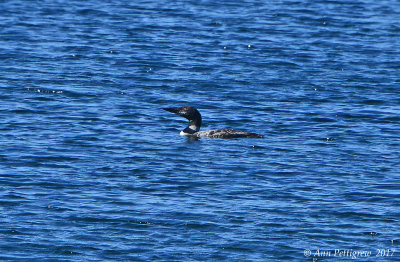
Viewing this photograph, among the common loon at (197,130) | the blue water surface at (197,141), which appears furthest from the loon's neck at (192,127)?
the blue water surface at (197,141)

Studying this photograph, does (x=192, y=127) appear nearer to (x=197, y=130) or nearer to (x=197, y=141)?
(x=197, y=130)

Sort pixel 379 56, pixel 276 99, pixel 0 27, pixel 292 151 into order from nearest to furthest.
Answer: pixel 292 151 → pixel 276 99 → pixel 379 56 → pixel 0 27

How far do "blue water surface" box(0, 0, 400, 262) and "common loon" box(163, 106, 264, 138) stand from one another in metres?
0.28

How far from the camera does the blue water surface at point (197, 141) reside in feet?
60.3

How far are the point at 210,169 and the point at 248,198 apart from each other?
8.56 ft

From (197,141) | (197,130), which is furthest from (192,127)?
(197,141)

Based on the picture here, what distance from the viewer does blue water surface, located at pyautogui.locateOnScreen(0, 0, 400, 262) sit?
60.3 feet

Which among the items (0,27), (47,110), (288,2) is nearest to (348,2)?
(288,2)

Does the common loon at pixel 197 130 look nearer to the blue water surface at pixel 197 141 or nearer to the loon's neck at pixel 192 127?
the loon's neck at pixel 192 127

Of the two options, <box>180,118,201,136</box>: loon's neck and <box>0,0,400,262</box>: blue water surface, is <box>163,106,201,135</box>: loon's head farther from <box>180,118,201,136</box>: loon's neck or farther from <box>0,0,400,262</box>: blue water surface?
<box>0,0,400,262</box>: blue water surface

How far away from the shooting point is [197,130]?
27.5 metres

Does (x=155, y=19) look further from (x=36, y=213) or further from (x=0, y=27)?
(x=36, y=213)

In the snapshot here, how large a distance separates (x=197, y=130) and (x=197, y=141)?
886mm

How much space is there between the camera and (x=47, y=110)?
29484mm
